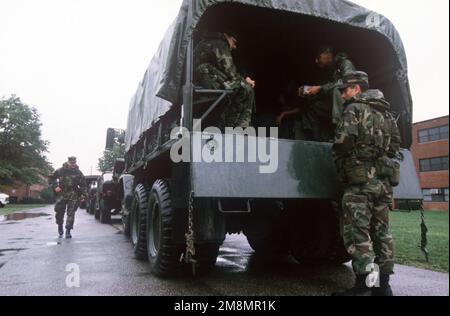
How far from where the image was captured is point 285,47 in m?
5.70

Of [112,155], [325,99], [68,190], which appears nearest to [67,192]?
[68,190]

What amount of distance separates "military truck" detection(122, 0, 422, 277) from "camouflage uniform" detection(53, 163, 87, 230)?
3.29m

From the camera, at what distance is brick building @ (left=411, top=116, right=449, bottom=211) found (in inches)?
1406

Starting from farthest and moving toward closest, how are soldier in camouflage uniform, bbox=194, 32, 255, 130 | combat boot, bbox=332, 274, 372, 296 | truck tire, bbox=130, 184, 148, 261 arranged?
1. truck tire, bbox=130, 184, 148, 261
2. soldier in camouflage uniform, bbox=194, 32, 255, 130
3. combat boot, bbox=332, 274, 372, 296

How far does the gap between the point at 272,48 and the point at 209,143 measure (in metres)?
3.03

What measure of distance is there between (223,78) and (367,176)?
184cm

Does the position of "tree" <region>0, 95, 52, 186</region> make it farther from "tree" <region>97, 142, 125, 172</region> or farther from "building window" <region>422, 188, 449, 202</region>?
"building window" <region>422, 188, 449, 202</region>

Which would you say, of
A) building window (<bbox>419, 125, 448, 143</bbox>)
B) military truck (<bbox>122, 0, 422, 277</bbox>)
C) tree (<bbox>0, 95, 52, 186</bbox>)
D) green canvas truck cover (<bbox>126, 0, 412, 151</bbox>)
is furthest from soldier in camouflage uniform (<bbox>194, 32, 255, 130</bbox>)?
tree (<bbox>0, 95, 52, 186</bbox>)

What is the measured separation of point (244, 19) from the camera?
520cm

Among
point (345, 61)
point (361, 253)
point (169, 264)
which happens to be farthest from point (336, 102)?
point (169, 264)

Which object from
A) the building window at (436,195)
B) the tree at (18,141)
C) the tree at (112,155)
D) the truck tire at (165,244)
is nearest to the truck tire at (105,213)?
the tree at (112,155)

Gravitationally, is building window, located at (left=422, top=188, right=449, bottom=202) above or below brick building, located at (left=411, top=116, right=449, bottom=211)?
below

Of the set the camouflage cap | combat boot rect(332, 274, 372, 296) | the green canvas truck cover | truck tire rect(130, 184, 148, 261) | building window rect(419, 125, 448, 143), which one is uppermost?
building window rect(419, 125, 448, 143)

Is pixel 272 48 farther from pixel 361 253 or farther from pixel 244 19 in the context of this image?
pixel 361 253
